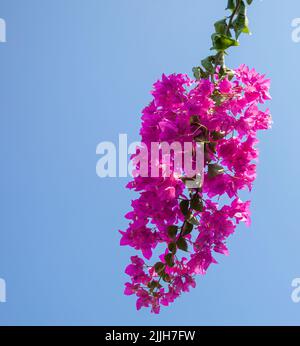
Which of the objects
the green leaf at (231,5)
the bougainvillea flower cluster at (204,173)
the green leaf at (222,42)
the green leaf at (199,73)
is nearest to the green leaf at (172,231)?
the bougainvillea flower cluster at (204,173)

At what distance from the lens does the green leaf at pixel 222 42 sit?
6.75ft

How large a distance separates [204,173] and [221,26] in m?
0.73

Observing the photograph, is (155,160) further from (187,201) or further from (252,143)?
(252,143)

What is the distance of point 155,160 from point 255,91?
60cm

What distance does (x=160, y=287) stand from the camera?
2.19 m

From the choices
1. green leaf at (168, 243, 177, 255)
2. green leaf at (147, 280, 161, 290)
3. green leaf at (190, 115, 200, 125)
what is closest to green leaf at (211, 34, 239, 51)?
green leaf at (190, 115, 200, 125)

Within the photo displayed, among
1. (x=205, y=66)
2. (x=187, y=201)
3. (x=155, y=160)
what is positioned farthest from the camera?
(x=205, y=66)

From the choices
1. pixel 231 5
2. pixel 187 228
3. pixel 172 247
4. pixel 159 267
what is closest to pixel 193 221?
pixel 187 228

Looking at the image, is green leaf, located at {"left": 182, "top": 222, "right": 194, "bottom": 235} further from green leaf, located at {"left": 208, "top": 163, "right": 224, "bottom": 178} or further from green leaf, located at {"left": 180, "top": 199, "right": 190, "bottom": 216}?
green leaf, located at {"left": 208, "top": 163, "right": 224, "bottom": 178}

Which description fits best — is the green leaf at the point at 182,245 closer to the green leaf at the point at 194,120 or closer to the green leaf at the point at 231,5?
the green leaf at the point at 194,120

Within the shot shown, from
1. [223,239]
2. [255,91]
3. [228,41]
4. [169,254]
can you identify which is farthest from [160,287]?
[228,41]

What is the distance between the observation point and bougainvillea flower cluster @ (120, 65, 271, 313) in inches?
74.2

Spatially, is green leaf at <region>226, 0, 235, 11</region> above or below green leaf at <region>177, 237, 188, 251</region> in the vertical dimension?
above

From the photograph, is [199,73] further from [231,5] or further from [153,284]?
[153,284]
